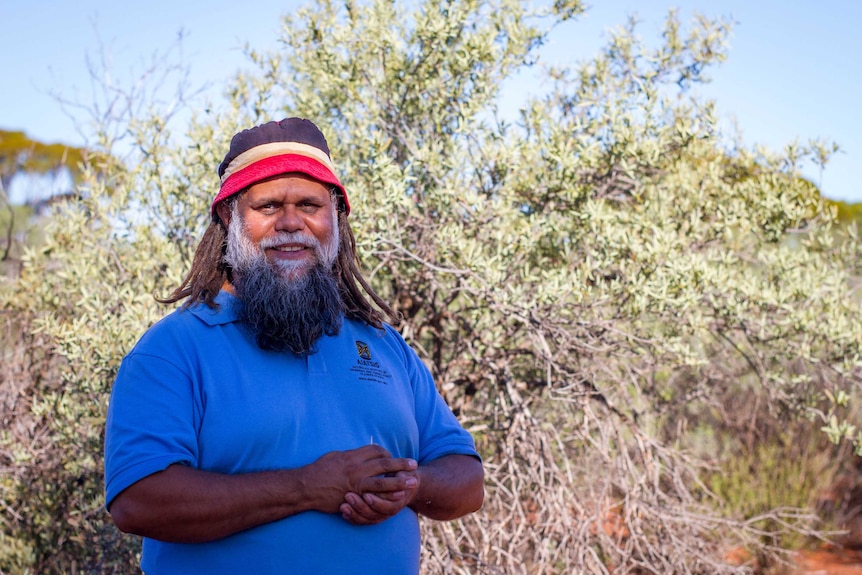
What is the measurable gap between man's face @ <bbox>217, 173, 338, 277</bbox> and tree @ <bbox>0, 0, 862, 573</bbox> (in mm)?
1404

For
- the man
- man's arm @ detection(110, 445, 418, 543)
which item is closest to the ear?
the man

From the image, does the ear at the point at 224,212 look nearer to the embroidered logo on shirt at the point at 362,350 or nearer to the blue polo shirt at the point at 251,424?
the blue polo shirt at the point at 251,424

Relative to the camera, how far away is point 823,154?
455cm

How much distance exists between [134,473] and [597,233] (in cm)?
→ 276

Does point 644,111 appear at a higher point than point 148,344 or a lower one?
higher

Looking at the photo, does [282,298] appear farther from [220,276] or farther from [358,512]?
[358,512]

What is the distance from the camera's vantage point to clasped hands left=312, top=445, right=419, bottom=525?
1753mm

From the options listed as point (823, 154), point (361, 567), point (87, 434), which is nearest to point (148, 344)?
point (361, 567)

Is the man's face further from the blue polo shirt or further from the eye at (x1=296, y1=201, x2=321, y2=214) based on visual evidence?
the blue polo shirt

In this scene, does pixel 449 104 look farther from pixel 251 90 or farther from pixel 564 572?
pixel 564 572

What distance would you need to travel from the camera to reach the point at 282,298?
200cm

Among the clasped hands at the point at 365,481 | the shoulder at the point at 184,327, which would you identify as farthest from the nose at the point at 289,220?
the clasped hands at the point at 365,481

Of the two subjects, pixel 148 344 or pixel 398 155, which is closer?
pixel 148 344

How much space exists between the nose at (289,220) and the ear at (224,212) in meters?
0.19
